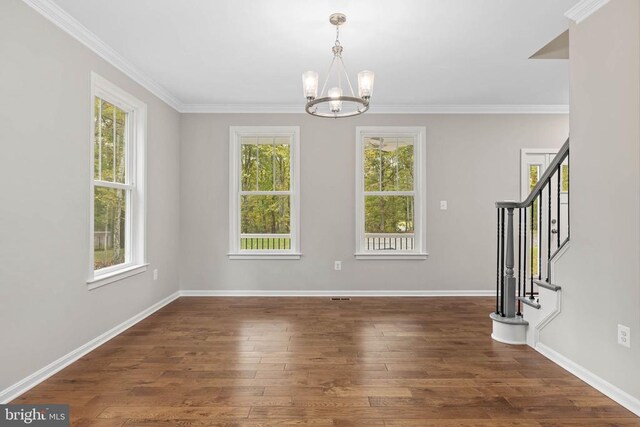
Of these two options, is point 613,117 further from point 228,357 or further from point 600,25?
point 228,357

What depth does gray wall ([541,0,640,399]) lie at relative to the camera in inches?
Answer: 83.5

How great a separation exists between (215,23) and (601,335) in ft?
11.2

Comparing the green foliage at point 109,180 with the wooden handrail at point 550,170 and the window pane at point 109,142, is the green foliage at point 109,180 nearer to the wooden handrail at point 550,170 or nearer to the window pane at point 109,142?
the window pane at point 109,142

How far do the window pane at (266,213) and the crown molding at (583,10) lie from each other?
11.4ft

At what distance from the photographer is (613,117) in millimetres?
2268

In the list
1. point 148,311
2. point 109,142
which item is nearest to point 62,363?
point 148,311

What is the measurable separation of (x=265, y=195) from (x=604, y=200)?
370cm

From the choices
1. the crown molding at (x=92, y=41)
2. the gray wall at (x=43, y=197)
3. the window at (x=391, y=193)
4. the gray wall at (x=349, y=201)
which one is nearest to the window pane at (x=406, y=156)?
the window at (x=391, y=193)

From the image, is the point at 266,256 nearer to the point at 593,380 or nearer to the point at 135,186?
the point at 135,186

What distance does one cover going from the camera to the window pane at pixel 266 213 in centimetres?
501

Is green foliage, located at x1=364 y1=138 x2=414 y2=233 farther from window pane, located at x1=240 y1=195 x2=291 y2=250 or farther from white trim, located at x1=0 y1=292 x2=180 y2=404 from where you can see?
white trim, located at x1=0 y1=292 x2=180 y2=404

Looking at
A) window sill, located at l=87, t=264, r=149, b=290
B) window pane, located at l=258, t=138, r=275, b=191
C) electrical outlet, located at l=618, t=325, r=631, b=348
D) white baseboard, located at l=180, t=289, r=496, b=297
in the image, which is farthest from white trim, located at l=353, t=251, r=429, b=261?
electrical outlet, located at l=618, t=325, r=631, b=348

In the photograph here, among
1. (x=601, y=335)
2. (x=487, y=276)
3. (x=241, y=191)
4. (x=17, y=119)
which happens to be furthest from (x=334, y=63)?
(x=487, y=276)

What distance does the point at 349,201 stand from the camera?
4949 millimetres
